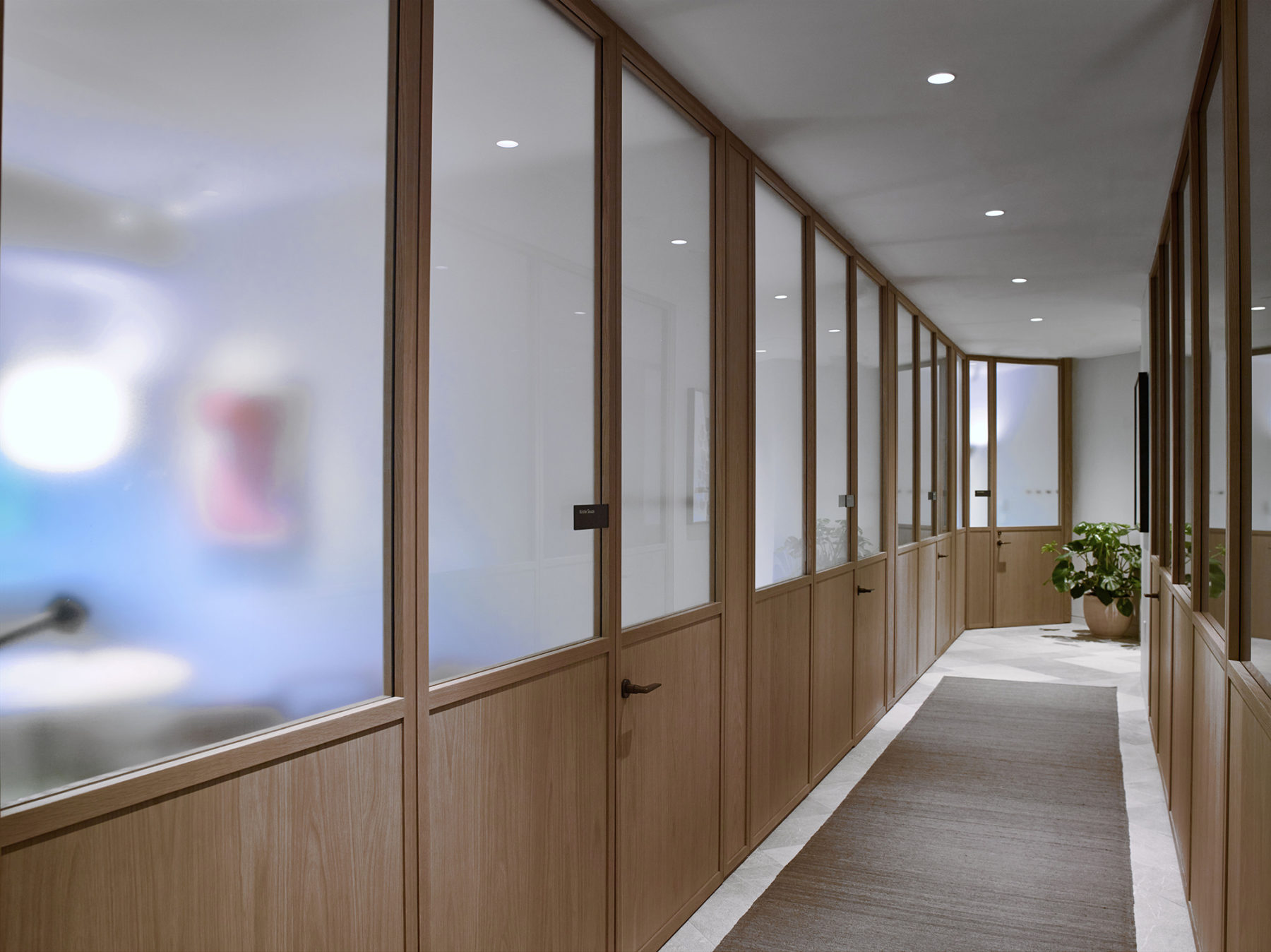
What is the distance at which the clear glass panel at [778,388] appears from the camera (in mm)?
3551

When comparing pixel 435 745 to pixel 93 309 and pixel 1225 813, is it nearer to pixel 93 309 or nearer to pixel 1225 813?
pixel 93 309

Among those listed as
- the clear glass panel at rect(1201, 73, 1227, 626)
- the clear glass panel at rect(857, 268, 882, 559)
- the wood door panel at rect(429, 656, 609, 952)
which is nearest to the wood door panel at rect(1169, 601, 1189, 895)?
the clear glass panel at rect(1201, 73, 1227, 626)

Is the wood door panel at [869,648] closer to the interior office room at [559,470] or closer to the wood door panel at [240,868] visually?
the interior office room at [559,470]

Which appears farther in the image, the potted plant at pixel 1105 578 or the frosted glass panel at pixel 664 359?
the potted plant at pixel 1105 578

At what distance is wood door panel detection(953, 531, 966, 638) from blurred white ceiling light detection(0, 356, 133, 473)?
25.6 ft

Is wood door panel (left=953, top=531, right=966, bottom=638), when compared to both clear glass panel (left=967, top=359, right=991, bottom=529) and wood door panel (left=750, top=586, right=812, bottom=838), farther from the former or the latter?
wood door panel (left=750, top=586, right=812, bottom=838)

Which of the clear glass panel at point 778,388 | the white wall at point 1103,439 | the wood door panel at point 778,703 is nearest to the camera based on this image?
the wood door panel at point 778,703

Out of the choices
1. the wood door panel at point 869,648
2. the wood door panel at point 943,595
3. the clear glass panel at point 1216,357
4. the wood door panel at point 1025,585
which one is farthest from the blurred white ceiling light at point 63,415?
the wood door panel at point 1025,585

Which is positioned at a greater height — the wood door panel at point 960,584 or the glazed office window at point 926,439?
the glazed office window at point 926,439

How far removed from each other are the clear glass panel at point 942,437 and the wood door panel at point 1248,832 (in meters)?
5.46

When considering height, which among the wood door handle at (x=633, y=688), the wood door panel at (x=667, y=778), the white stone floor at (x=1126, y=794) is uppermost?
the wood door handle at (x=633, y=688)

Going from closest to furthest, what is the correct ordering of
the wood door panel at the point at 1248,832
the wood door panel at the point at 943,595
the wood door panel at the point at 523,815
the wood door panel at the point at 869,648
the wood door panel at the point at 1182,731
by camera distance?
the wood door panel at the point at 1248,832, the wood door panel at the point at 523,815, the wood door panel at the point at 1182,731, the wood door panel at the point at 869,648, the wood door panel at the point at 943,595

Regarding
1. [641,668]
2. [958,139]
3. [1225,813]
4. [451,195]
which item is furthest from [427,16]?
[1225,813]

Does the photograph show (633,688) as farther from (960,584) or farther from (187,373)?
(960,584)
